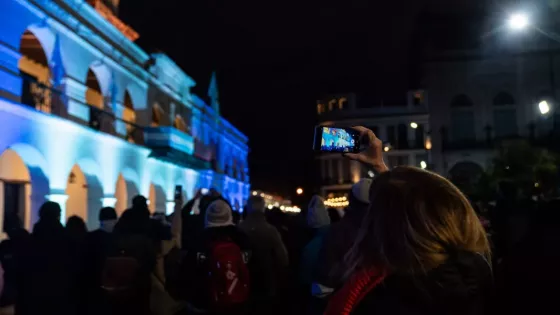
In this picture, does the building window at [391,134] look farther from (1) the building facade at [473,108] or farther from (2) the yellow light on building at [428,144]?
(2) the yellow light on building at [428,144]

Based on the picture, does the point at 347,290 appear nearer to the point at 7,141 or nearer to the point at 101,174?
the point at 7,141

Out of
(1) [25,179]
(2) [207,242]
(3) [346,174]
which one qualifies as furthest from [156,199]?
(3) [346,174]

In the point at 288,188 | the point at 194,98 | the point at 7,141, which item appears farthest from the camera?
the point at 288,188

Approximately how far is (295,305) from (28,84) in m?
10.2

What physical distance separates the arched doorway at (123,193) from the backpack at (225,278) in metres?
18.5

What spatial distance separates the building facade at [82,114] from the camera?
1425 cm

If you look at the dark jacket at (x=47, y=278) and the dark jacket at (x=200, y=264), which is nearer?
the dark jacket at (x=200, y=264)

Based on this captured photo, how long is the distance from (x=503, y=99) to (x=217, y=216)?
5173 cm

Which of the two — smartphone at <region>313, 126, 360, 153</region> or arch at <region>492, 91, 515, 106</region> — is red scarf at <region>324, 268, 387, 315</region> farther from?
arch at <region>492, 91, 515, 106</region>

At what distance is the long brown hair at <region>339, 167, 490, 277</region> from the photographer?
181cm

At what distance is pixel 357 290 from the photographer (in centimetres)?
183

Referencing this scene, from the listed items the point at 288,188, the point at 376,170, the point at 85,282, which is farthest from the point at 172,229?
the point at 288,188

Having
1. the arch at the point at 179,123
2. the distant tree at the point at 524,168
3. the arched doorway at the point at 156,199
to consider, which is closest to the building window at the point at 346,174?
the distant tree at the point at 524,168

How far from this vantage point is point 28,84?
15.3m
